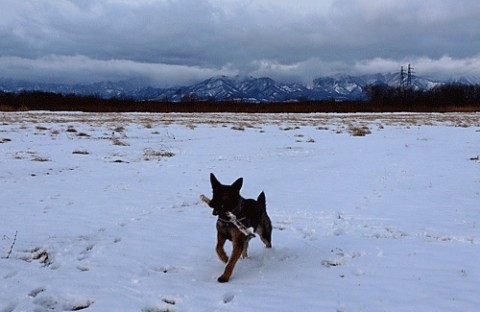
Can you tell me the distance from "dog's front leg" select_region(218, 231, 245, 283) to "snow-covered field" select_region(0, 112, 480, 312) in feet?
0.38

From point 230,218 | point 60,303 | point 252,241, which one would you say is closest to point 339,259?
point 252,241

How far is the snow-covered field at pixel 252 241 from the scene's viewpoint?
4250 mm

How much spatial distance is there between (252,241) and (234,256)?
158 cm

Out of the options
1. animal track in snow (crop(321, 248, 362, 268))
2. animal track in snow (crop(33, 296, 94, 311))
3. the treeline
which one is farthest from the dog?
the treeline

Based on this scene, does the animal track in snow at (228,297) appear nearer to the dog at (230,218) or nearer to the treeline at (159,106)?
→ the dog at (230,218)

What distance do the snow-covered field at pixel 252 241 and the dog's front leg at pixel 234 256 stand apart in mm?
116

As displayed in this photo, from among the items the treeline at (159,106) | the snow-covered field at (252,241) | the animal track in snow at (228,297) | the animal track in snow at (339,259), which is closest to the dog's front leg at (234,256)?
the snow-covered field at (252,241)

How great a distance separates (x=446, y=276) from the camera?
4.71 metres

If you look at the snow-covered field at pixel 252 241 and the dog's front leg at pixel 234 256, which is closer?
the snow-covered field at pixel 252 241

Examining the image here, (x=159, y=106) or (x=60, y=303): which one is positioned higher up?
(x=159, y=106)

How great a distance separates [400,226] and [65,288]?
520 centimetres

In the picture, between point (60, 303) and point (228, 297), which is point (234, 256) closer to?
point (228, 297)

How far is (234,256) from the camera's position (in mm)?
4770

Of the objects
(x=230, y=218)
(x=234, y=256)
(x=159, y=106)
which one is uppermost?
(x=159, y=106)
